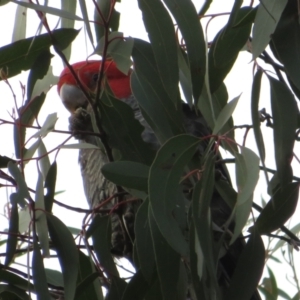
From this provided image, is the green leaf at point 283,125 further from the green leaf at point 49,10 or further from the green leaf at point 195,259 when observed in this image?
the green leaf at point 49,10

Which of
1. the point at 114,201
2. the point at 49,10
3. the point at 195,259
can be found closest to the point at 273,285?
the point at 114,201

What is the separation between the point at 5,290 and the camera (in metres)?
1.36

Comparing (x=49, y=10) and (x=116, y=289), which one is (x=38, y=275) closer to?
(x=116, y=289)

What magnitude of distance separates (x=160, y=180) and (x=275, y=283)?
99cm

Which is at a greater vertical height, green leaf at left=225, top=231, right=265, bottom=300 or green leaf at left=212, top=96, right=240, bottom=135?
green leaf at left=212, top=96, right=240, bottom=135

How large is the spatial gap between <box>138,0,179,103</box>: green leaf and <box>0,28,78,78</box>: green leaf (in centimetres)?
21

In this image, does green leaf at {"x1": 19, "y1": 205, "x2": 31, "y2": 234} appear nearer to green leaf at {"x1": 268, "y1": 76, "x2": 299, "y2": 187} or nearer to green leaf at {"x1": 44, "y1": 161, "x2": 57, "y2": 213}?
green leaf at {"x1": 44, "y1": 161, "x2": 57, "y2": 213}

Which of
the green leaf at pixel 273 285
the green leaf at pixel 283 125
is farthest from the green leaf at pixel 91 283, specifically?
the green leaf at pixel 273 285

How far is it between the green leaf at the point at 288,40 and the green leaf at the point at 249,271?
339 millimetres

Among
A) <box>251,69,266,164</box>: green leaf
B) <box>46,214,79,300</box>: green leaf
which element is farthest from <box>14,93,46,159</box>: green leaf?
<box>251,69,266,164</box>: green leaf

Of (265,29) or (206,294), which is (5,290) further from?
(265,29)

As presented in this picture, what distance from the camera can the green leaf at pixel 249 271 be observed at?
121 cm

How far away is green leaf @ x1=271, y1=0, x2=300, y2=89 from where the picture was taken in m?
1.14

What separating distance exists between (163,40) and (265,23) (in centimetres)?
20
